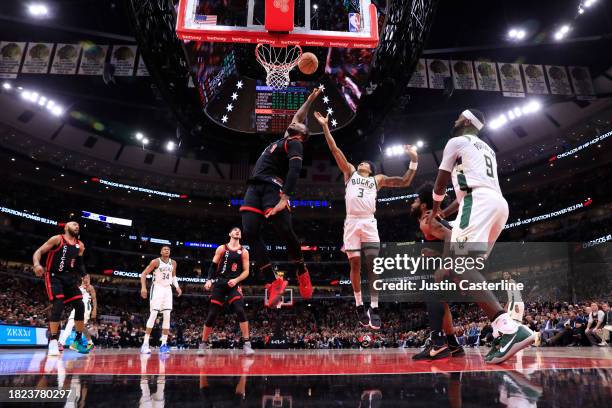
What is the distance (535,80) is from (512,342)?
14732mm

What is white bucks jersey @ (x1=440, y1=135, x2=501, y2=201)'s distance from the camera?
13.2 ft

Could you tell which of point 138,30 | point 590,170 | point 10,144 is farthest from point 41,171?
point 590,170

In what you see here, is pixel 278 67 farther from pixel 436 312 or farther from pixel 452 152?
pixel 436 312

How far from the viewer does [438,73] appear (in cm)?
1606

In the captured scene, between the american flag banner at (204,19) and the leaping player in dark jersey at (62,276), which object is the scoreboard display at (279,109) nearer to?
the american flag banner at (204,19)

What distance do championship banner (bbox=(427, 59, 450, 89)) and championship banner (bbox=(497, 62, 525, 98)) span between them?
1.80 meters

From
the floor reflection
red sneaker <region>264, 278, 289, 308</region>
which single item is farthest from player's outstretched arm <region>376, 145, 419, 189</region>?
the floor reflection

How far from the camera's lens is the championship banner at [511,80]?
1530 centimetres

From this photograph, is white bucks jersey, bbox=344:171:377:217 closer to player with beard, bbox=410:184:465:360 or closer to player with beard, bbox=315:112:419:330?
player with beard, bbox=315:112:419:330

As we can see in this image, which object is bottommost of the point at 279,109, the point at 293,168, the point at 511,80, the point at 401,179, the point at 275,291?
the point at 275,291

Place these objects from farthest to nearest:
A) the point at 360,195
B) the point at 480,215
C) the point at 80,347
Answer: the point at 80,347, the point at 360,195, the point at 480,215

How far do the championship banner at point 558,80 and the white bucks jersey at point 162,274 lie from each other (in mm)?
14384

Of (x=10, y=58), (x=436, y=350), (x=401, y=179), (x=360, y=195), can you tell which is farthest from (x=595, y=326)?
(x=10, y=58)

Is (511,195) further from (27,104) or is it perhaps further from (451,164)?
(27,104)
